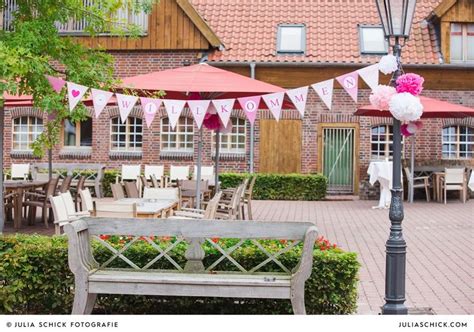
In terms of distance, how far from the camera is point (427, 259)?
995cm

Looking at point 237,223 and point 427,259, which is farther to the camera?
point 427,259

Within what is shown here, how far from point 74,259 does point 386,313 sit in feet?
8.60

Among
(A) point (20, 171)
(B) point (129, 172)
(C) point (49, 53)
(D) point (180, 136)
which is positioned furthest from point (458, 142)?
(C) point (49, 53)

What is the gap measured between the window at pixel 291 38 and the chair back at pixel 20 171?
7858 mm

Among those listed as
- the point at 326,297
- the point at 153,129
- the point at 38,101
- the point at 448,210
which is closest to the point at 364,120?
the point at 448,210

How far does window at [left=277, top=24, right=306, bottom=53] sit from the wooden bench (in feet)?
51.2

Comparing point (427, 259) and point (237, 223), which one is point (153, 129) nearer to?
point (427, 259)

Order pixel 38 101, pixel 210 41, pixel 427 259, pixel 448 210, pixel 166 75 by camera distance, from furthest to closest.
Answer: pixel 210 41 → pixel 448 210 → pixel 166 75 → pixel 427 259 → pixel 38 101

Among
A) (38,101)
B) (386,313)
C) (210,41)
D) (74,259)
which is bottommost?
(386,313)

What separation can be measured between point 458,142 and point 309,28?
5.52 m

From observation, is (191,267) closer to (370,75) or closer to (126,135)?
(370,75)

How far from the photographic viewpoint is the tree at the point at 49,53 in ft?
26.7

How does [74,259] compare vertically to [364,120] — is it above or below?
below

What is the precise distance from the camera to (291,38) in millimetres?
21922
